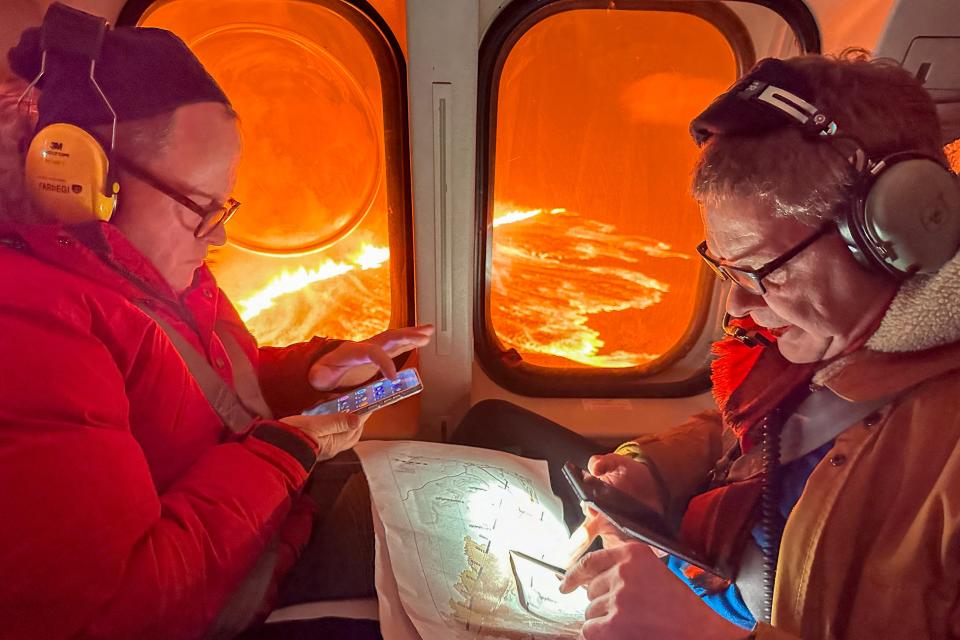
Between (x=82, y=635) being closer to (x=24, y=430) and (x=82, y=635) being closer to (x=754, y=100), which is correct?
(x=24, y=430)

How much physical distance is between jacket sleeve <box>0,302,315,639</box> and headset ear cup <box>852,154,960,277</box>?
1047mm

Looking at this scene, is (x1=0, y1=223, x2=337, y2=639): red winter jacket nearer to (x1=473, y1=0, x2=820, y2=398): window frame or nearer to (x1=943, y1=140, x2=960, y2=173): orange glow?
(x1=473, y1=0, x2=820, y2=398): window frame

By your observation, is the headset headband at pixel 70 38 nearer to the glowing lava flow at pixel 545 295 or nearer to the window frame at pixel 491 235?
the window frame at pixel 491 235

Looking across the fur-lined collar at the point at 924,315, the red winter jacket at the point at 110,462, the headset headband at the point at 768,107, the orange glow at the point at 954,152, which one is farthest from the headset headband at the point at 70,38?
the orange glow at the point at 954,152

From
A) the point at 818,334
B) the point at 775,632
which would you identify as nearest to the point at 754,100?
the point at 818,334

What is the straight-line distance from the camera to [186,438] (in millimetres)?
1139

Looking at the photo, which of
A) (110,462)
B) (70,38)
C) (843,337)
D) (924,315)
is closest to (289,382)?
(110,462)

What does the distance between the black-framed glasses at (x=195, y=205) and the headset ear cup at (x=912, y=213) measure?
3.32 feet

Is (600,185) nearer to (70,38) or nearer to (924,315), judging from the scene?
(924,315)

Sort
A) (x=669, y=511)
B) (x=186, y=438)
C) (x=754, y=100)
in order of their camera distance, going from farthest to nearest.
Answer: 1. (x=669, y=511)
2. (x=186, y=438)
3. (x=754, y=100)

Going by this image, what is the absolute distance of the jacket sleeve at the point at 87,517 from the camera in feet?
2.58

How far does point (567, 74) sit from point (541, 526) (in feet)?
4.12

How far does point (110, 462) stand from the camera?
2.84 feet

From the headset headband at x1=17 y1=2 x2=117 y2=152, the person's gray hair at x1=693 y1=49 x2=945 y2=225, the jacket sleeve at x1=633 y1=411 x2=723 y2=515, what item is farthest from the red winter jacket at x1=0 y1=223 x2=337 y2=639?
the person's gray hair at x1=693 y1=49 x2=945 y2=225
